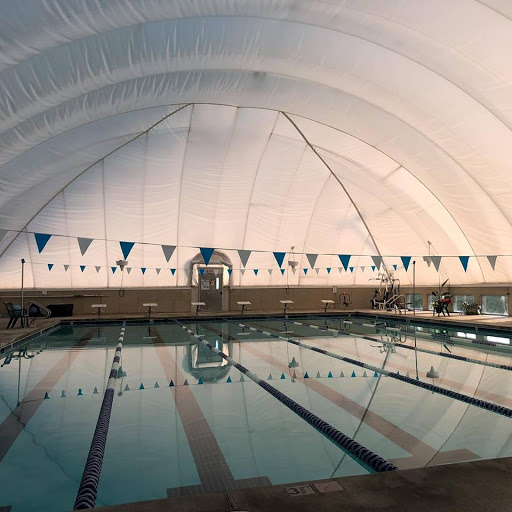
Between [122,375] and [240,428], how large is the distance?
355 cm

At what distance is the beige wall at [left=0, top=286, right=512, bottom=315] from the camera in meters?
20.2

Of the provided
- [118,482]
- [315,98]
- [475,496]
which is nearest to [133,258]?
[315,98]

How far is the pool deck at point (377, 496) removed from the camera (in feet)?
7.88

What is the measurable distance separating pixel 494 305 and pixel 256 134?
40.7 feet

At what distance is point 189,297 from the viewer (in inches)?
873

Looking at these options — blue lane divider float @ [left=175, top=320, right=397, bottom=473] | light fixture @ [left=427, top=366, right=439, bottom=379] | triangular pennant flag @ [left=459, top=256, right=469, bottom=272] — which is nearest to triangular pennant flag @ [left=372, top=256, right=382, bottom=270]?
triangular pennant flag @ [left=459, top=256, right=469, bottom=272]

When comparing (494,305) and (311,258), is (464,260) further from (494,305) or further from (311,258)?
(311,258)

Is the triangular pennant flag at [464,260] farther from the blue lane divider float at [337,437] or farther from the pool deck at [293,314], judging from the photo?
the blue lane divider float at [337,437]

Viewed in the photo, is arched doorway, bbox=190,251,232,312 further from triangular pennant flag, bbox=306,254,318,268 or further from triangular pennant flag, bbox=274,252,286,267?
triangular pennant flag, bbox=274,252,286,267

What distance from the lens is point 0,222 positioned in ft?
52.9

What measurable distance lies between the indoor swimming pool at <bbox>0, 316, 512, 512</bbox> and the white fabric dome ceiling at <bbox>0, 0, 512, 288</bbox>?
519 cm

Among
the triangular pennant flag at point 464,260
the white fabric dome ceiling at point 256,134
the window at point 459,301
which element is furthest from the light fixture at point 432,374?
the window at point 459,301

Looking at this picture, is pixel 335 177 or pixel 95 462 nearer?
pixel 95 462

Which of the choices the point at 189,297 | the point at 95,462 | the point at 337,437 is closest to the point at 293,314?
the point at 189,297
